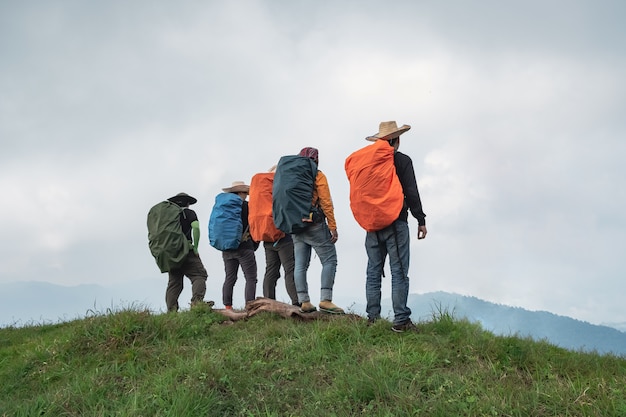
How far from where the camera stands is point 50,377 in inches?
268

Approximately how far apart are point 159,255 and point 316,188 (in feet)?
12.1

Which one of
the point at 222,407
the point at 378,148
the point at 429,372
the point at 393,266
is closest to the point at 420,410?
the point at 429,372

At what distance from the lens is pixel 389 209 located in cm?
746

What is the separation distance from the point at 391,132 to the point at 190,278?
17.2 feet

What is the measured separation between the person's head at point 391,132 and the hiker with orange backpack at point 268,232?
101 inches

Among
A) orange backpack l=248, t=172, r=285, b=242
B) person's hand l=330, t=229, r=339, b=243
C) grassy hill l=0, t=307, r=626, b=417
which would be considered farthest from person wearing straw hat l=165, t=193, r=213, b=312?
person's hand l=330, t=229, r=339, b=243

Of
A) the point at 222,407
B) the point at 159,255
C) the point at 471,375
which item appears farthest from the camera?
the point at 159,255

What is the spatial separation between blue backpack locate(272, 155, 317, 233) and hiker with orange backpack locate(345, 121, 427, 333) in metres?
0.85

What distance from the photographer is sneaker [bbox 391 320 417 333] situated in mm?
7419

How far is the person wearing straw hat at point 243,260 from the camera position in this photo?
35.0ft

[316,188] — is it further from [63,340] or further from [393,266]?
[63,340]

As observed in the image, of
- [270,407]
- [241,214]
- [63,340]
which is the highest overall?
[241,214]

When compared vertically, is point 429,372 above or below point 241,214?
below

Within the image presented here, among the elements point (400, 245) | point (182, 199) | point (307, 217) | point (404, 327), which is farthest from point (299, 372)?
point (182, 199)
